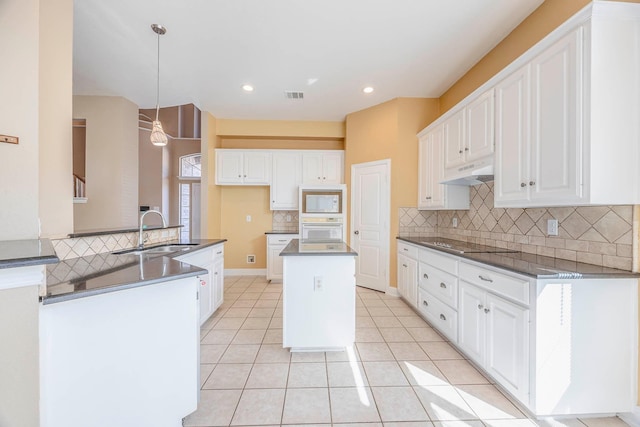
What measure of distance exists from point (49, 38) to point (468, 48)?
3.73m

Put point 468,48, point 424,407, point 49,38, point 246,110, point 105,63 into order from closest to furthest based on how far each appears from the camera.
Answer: point 424,407, point 49,38, point 468,48, point 105,63, point 246,110

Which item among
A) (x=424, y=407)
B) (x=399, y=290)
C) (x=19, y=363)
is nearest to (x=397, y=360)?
(x=424, y=407)

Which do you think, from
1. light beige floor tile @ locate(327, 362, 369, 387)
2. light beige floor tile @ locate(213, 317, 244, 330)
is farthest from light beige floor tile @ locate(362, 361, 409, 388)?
light beige floor tile @ locate(213, 317, 244, 330)

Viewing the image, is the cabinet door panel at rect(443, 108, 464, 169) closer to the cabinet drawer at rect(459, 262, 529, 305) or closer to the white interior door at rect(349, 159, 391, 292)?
the white interior door at rect(349, 159, 391, 292)

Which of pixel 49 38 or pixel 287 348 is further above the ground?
pixel 49 38

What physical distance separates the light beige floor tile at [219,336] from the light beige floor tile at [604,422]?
2.69 meters

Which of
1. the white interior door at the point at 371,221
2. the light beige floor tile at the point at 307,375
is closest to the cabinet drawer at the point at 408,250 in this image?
the white interior door at the point at 371,221

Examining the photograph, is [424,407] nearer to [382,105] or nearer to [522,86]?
[522,86]

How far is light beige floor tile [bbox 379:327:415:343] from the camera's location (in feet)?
8.27

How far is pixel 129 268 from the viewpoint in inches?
60.1

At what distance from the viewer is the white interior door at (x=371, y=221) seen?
391 centimetres

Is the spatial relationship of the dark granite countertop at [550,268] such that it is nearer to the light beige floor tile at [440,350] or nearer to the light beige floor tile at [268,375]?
the light beige floor tile at [440,350]

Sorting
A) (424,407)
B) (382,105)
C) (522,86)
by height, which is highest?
(382,105)

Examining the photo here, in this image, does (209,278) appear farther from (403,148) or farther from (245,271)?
(403,148)
